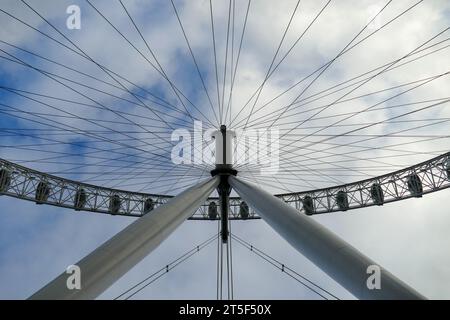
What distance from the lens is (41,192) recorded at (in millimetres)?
26875

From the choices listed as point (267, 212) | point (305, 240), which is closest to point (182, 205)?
point (267, 212)

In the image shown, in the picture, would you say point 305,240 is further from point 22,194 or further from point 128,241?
point 22,194

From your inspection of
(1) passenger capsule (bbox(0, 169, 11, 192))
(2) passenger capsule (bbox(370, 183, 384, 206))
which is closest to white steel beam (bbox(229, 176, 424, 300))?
(2) passenger capsule (bbox(370, 183, 384, 206))

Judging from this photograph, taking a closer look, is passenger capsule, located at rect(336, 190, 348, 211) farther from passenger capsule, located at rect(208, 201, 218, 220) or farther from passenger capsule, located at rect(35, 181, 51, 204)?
passenger capsule, located at rect(35, 181, 51, 204)

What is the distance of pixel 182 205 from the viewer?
1227cm

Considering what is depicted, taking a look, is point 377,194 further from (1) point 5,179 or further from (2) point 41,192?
(1) point 5,179

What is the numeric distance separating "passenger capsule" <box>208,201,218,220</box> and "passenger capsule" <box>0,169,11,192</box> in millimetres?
17276

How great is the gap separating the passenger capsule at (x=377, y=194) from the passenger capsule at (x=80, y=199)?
79.6 ft

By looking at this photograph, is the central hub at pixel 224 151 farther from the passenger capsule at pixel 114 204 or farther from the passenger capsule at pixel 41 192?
the passenger capsule at pixel 41 192

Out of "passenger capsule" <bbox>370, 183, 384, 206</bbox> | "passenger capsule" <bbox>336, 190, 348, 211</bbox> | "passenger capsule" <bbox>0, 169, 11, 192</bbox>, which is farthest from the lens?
"passenger capsule" <bbox>336, 190, 348, 211</bbox>

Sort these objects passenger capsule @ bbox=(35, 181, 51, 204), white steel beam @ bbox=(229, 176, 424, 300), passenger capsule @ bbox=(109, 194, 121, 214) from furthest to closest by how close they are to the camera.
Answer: passenger capsule @ bbox=(109, 194, 121, 214)
passenger capsule @ bbox=(35, 181, 51, 204)
white steel beam @ bbox=(229, 176, 424, 300)

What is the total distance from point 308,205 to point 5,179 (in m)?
24.4

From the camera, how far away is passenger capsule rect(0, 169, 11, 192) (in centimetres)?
2462
